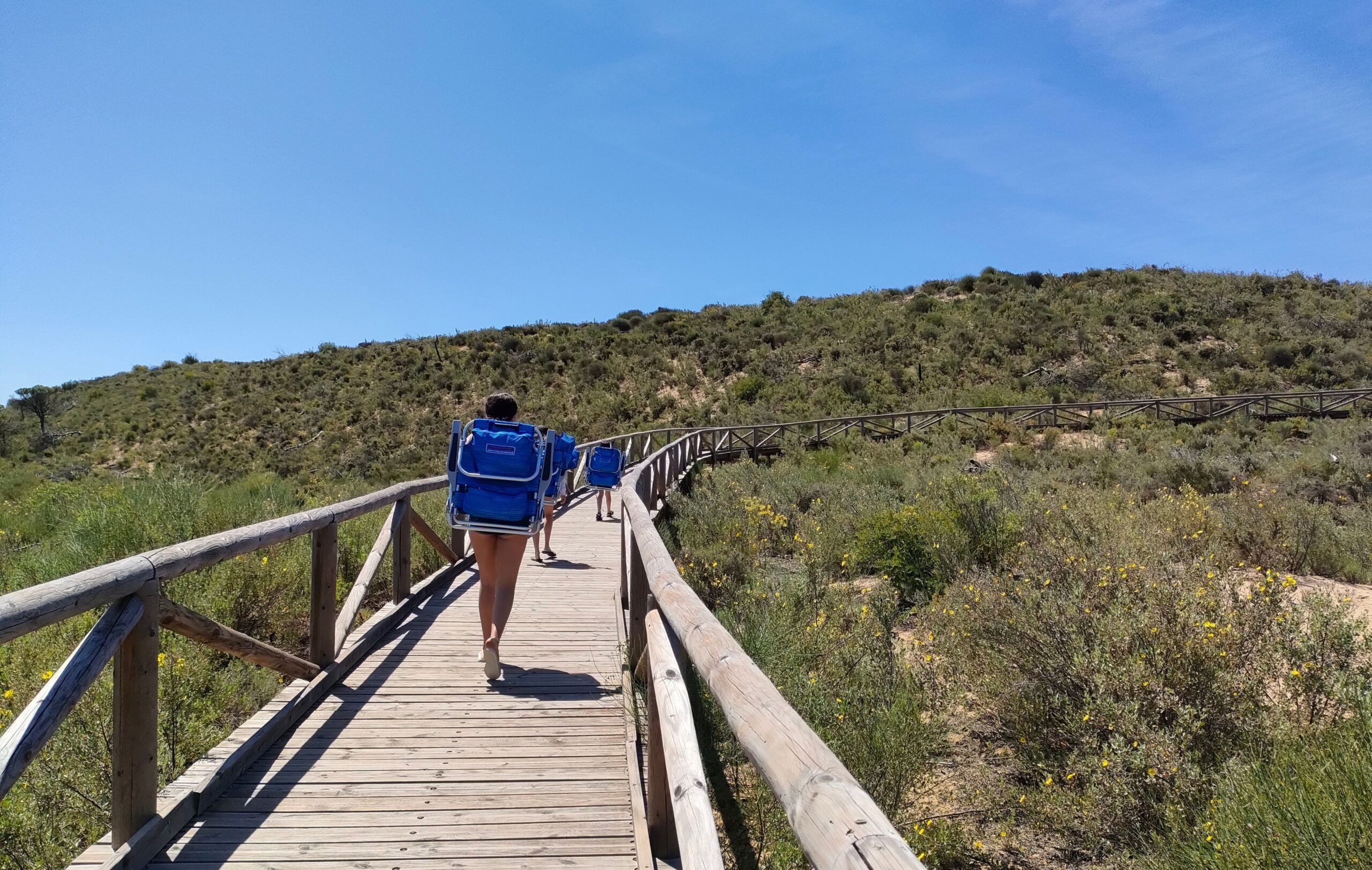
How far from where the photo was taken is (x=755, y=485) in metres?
14.5

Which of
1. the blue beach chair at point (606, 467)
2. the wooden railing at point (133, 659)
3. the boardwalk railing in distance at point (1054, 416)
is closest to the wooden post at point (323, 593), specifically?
the wooden railing at point (133, 659)

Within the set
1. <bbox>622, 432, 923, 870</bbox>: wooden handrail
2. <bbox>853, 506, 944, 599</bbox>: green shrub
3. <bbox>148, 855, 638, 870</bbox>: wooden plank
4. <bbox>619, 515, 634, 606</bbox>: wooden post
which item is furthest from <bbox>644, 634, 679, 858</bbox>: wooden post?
<bbox>853, 506, 944, 599</bbox>: green shrub

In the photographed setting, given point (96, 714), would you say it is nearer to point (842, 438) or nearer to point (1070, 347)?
point (842, 438)

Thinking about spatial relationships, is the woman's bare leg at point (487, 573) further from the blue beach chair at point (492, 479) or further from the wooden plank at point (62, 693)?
the wooden plank at point (62, 693)

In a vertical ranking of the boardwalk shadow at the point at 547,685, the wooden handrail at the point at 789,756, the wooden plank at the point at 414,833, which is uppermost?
the wooden handrail at the point at 789,756

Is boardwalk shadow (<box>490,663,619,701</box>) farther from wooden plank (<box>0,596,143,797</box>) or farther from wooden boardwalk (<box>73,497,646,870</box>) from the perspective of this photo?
wooden plank (<box>0,596,143,797</box>)

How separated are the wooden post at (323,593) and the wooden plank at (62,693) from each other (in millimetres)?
1792

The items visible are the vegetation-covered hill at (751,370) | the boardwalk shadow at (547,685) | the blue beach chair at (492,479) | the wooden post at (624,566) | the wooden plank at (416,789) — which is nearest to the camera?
the wooden plank at (416,789)

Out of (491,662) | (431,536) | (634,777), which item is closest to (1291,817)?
(634,777)

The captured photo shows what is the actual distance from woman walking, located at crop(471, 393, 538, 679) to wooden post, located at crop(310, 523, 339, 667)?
2.75ft

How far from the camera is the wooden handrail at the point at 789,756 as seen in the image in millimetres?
1173

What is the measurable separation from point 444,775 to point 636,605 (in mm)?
1437

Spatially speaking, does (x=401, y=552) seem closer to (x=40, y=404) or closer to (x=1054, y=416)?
(x=1054, y=416)

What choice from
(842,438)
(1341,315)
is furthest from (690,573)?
(1341,315)
